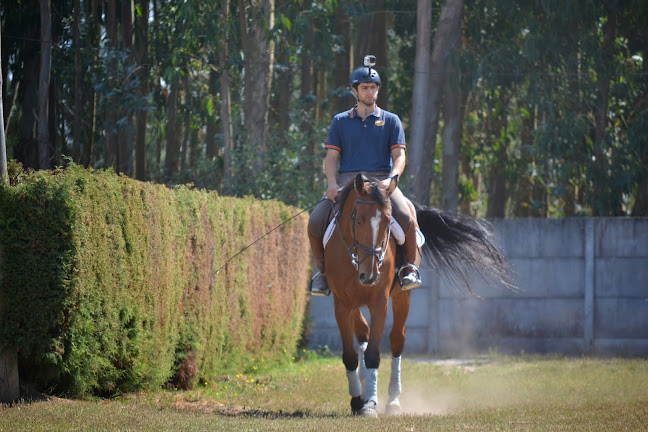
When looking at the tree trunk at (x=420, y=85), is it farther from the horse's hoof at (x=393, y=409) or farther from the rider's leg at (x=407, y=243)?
the horse's hoof at (x=393, y=409)

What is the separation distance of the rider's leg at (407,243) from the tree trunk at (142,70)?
59.3 feet

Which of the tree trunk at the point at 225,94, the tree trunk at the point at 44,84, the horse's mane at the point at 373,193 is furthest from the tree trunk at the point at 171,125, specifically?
the horse's mane at the point at 373,193

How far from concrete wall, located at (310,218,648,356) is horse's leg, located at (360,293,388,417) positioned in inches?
340

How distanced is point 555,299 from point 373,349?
9763 millimetres

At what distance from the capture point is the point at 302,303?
16828mm

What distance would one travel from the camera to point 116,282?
8578mm

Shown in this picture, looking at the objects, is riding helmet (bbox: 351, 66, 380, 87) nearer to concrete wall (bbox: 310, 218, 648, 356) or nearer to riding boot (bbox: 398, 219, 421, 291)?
Result: riding boot (bbox: 398, 219, 421, 291)

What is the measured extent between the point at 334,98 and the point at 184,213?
18942mm

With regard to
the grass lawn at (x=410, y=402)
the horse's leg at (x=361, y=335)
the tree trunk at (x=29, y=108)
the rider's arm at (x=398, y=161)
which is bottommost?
the grass lawn at (x=410, y=402)

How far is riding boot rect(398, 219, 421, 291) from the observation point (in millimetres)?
9250

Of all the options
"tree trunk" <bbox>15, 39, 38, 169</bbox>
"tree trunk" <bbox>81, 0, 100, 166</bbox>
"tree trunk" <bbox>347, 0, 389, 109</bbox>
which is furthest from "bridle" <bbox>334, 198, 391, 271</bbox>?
"tree trunk" <bbox>347, 0, 389, 109</bbox>

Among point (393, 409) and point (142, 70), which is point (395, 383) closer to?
point (393, 409)

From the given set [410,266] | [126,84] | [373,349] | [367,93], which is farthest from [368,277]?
[126,84]

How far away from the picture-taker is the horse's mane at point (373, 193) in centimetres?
845
